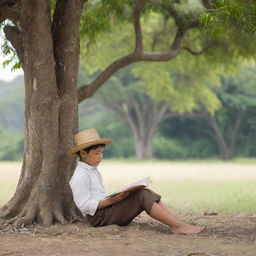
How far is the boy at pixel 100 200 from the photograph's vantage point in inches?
297

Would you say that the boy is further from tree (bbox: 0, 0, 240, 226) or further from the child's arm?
tree (bbox: 0, 0, 240, 226)

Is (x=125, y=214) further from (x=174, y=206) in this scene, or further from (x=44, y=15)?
(x=174, y=206)

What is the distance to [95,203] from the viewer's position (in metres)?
7.54

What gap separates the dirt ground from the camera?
6.46m

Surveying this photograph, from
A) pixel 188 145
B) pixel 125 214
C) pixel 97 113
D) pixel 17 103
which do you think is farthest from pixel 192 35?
pixel 17 103

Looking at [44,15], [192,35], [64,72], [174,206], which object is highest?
[192,35]

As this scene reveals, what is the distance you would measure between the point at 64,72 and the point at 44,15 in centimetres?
86

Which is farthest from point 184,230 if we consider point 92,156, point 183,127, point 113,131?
point 113,131

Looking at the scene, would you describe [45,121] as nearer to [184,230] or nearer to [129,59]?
[184,230]

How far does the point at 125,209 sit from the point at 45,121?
1743 millimetres

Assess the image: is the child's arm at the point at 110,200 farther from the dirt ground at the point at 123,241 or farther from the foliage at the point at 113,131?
the foliage at the point at 113,131

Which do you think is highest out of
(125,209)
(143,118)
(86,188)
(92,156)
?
(143,118)

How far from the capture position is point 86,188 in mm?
7582

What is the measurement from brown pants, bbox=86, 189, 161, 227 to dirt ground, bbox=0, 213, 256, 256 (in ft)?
0.42
